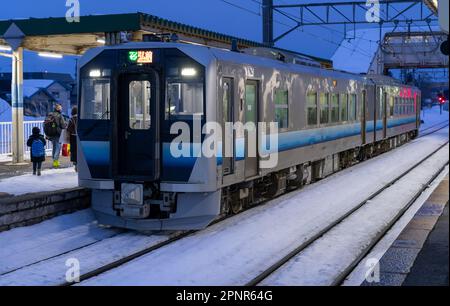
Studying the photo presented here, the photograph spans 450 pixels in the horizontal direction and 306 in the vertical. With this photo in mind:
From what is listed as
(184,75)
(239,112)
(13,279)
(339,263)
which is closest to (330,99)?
(239,112)

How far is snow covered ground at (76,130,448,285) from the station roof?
4.71 meters

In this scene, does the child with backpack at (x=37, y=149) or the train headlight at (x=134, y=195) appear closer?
the train headlight at (x=134, y=195)

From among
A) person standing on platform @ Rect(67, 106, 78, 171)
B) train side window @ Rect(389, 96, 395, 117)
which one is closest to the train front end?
person standing on platform @ Rect(67, 106, 78, 171)

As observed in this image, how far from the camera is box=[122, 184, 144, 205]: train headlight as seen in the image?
31.5ft

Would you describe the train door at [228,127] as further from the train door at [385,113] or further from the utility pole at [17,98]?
the train door at [385,113]

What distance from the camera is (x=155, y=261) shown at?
8.22 metres

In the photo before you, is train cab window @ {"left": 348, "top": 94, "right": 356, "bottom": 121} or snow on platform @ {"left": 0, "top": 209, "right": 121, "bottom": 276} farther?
train cab window @ {"left": 348, "top": 94, "right": 356, "bottom": 121}

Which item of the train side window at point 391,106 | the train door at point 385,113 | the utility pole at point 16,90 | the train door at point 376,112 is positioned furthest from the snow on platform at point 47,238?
the train side window at point 391,106

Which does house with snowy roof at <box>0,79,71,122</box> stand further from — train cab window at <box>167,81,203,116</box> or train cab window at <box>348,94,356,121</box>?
train cab window at <box>167,81,203,116</box>

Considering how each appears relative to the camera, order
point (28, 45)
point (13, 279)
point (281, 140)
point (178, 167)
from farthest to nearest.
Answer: point (28, 45) → point (281, 140) → point (178, 167) → point (13, 279)

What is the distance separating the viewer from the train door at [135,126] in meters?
9.83

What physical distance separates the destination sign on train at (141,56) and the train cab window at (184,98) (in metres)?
0.49

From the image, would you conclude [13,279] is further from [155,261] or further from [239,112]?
[239,112]
